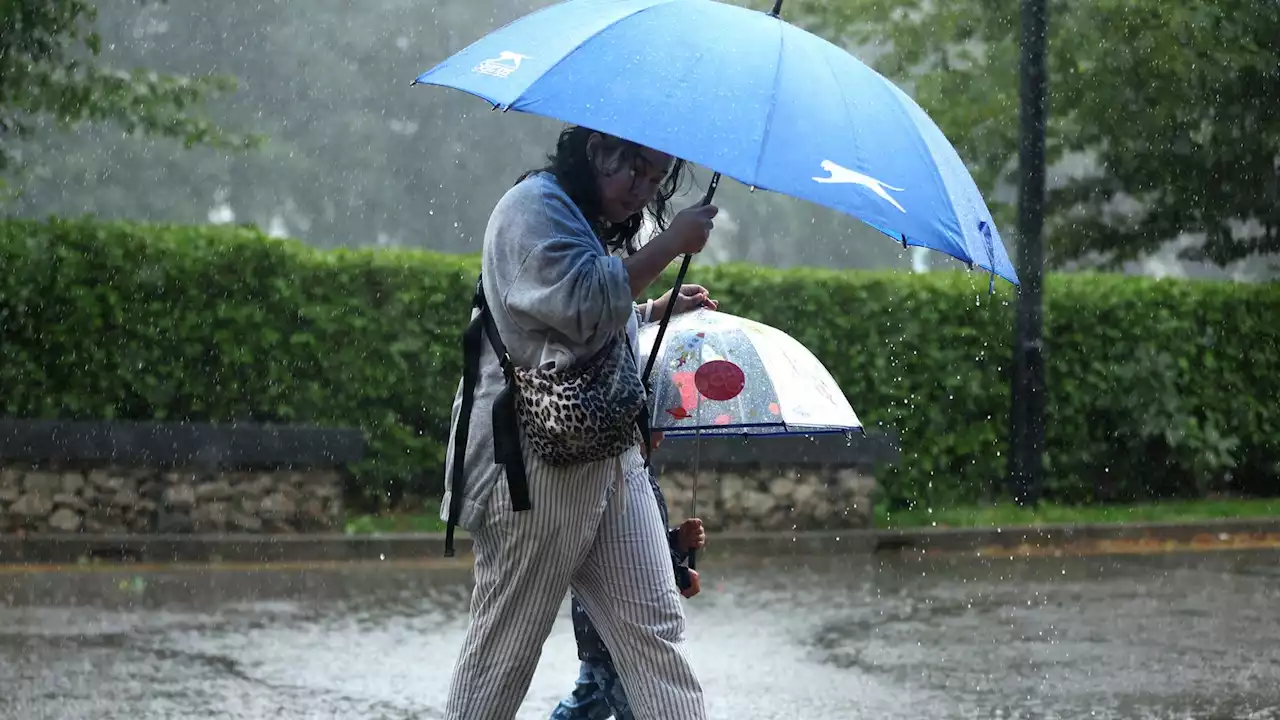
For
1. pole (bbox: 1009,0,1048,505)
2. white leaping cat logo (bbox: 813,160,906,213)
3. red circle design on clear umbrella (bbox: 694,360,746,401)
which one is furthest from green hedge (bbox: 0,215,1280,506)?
white leaping cat logo (bbox: 813,160,906,213)

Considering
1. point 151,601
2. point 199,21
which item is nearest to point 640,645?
point 151,601

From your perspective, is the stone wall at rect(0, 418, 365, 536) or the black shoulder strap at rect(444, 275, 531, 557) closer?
the black shoulder strap at rect(444, 275, 531, 557)

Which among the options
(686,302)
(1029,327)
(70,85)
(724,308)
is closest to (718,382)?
(686,302)

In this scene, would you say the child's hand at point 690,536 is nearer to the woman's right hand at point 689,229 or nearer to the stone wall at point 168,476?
the woman's right hand at point 689,229

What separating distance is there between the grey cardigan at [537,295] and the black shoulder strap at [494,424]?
16 mm

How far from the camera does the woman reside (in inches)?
150

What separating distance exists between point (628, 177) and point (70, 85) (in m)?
9.99

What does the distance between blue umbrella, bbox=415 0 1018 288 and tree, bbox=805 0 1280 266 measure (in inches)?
503

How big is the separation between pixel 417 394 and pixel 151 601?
12.4ft

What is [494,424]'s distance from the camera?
12.7 ft

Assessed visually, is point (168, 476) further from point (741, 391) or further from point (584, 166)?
point (584, 166)

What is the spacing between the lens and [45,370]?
11.3 meters

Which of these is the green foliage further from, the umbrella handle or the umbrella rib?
the umbrella rib

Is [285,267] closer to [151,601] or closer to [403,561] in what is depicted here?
[403,561]
